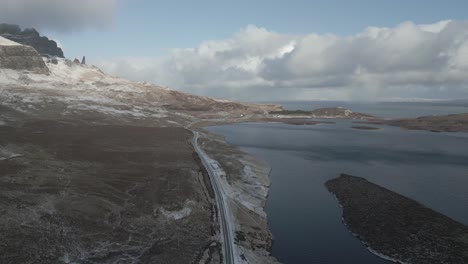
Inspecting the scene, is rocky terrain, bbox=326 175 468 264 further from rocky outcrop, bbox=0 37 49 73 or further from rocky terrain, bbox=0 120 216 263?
rocky outcrop, bbox=0 37 49 73

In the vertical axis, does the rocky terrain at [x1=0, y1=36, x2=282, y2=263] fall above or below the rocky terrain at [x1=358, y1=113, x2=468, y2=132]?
below

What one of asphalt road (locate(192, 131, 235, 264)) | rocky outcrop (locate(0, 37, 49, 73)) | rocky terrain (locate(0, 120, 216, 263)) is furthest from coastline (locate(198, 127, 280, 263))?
rocky outcrop (locate(0, 37, 49, 73))

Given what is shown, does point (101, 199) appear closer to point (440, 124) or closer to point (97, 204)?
point (97, 204)

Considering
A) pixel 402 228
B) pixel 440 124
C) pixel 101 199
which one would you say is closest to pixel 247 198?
pixel 101 199

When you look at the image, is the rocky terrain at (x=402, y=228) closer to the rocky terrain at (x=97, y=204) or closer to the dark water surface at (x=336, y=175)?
the dark water surface at (x=336, y=175)

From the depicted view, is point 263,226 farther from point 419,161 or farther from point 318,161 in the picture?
point 419,161

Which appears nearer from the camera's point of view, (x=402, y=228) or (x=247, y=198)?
(x=402, y=228)
